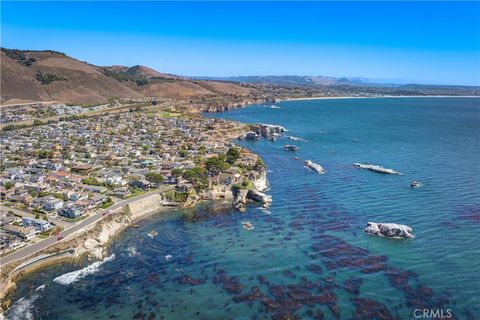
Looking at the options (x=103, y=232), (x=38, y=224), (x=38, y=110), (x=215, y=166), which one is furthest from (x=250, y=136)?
(x=38, y=110)

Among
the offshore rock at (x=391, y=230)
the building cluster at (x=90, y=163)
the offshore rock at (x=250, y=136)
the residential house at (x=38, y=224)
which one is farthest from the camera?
the offshore rock at (x=250, y=136)

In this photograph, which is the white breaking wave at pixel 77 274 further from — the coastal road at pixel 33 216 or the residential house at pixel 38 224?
the residential house at pixel 38 224

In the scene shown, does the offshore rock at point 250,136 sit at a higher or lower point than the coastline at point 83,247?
higher

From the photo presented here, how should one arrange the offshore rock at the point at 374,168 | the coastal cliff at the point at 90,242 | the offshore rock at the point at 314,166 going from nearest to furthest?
the coastal cliff at the point at 90,242 → the offshore rock at the point at 374,168 → the offshore rock at the point at 314,166


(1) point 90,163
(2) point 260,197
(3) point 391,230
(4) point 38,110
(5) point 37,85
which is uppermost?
(5) point 37,85

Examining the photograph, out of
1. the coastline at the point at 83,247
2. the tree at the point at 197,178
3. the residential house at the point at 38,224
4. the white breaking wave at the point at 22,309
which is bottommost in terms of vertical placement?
the white breaking wave at the point at 22,309

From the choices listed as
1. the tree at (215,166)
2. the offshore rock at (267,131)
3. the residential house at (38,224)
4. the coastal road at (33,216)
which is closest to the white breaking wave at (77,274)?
the coastal road at (33,216)

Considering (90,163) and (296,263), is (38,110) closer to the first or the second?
(90,163)

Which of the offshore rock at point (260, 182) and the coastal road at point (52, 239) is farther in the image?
the offshore rock at point (260, 182)
